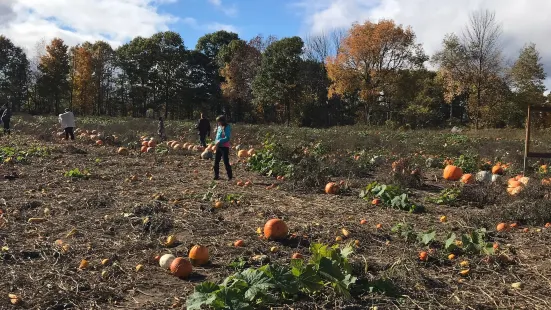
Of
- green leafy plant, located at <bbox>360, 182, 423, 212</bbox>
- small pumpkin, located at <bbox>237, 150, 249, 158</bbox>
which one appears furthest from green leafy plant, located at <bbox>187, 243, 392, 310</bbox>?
small pumpkin, located at <bbox>237, 150, 249, 158</bbox>

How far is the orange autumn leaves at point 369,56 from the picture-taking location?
41.2 meters

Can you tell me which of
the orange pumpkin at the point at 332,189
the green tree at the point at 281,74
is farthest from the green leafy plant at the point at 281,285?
the green tree at the point at 281,74

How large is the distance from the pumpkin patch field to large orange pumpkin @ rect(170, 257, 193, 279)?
12 millimetres

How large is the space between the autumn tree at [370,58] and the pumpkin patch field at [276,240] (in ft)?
106

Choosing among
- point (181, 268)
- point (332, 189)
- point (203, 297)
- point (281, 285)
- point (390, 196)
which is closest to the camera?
point (203, 297)

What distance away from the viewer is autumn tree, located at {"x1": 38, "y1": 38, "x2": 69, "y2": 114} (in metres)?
52.6

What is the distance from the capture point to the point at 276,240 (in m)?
4.78

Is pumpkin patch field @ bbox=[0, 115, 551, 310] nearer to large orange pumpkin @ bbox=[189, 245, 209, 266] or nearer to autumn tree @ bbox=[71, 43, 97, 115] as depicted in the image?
large orange pumpkin @ bbox=[189, 245, 209, 266]

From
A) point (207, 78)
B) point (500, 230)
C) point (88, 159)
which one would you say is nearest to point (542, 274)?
point (500, 230)

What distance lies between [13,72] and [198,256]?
60597mm

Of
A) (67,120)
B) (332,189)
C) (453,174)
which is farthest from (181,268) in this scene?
(67,120)

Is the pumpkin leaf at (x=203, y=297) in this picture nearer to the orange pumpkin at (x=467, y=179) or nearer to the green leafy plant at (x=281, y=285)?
the green leafy plant at (x=281, y=285)

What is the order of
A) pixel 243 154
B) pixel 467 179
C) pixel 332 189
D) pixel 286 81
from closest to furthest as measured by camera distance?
pixel 332 189 < pixel 467 179 < pixel 243 154 < pixel 286 81

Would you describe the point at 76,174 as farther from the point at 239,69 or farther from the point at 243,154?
the point at 239,69
